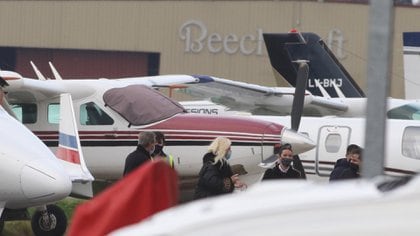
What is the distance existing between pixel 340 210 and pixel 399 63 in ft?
133

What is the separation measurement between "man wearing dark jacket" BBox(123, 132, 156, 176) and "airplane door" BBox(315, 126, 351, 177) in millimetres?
6142

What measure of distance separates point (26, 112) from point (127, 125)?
1.45 m

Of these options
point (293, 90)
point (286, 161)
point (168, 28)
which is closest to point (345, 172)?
point (286, 161)

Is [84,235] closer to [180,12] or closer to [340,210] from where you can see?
[340,210]

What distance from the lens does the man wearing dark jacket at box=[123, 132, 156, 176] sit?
11.4 m

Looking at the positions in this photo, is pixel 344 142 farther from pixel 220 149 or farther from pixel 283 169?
pixel 220 149

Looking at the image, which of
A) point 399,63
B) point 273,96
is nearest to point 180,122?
point 273,96

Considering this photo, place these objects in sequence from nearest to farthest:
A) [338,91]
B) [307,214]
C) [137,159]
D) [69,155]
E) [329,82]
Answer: [307,214] < [137,159] < [69,155] < [338,91] < [329,82]

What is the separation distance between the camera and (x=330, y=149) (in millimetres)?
17578

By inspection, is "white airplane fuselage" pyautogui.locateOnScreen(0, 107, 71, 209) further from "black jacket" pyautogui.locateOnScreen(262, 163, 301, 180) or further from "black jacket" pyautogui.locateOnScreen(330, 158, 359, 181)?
"black jacket" pyautogui.locateOnScreen(330, 158, 359, 181)

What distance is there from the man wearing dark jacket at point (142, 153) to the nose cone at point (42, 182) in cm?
67

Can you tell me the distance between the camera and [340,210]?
2137 millimetres

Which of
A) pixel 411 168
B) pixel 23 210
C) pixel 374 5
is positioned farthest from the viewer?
pixel 411 168

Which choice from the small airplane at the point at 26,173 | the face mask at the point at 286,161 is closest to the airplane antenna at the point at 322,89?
the face mask at the point at 286,161
